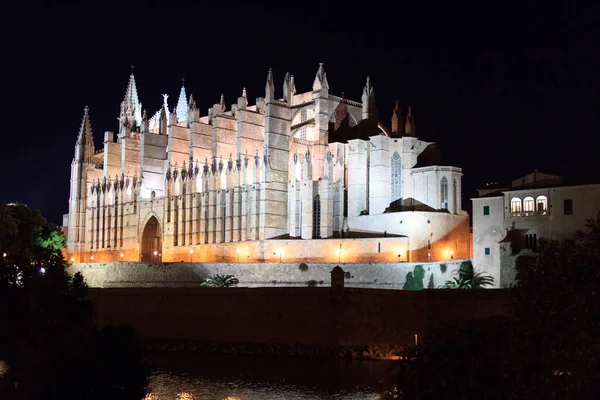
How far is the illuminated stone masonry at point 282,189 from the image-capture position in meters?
47.5

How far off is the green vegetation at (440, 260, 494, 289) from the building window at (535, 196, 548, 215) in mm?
3711

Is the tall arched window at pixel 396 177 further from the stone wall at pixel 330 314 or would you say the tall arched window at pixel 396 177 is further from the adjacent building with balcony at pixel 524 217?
the stone wall at pixel 330 314

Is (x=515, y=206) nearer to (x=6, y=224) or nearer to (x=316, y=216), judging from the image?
(x=316, y=216)

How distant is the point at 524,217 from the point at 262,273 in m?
15.6

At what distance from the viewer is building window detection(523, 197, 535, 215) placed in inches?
1551

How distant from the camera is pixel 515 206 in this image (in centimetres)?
4000

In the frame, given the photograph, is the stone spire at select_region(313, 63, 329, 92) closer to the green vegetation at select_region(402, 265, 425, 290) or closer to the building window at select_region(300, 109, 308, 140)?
the building window at select_region(300, 109, 308, 140)

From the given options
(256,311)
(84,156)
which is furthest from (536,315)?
(84,156)

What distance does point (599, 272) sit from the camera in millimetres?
15781

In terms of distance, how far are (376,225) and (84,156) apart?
3152cm

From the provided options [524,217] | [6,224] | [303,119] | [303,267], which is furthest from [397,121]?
[6,224]

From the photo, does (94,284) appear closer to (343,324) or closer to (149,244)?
(149,244)

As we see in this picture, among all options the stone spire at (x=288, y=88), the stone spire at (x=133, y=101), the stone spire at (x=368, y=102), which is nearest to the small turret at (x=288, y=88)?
the stone spire at (x=288, y=88)

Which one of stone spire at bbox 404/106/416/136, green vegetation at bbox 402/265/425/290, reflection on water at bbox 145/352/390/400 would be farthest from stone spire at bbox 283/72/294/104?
reflection on water at bbox 145/352/390/400
